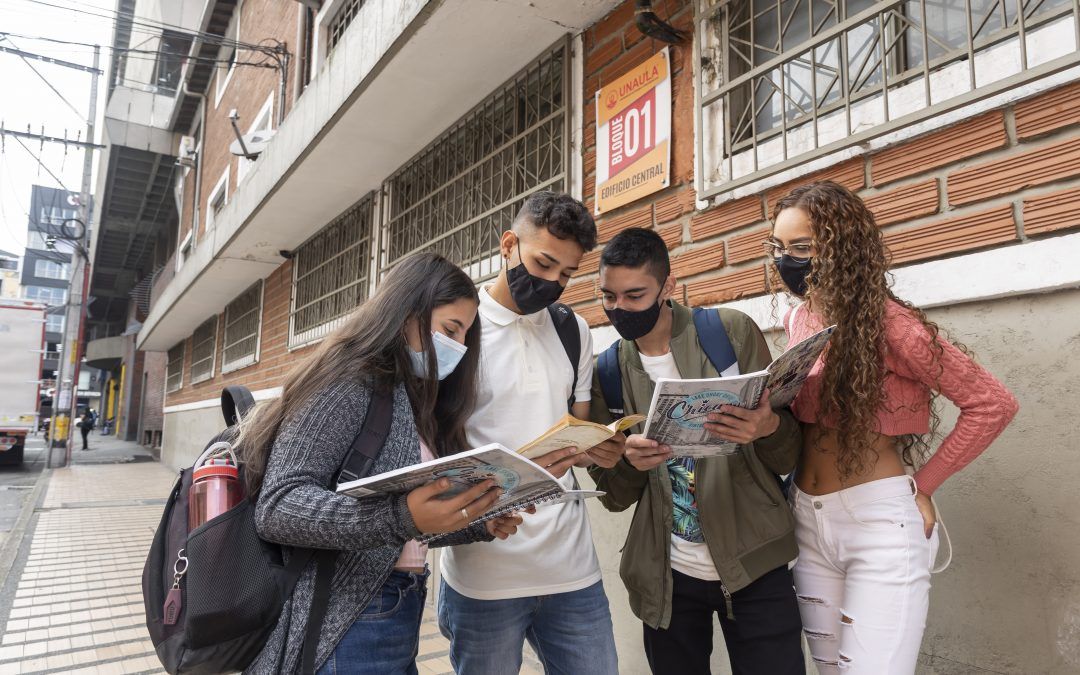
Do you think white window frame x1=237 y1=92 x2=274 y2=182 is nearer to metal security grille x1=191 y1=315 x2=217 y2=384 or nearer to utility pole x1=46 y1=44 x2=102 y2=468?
metal security grille x1=191 y1=315 x2=217 y2=384

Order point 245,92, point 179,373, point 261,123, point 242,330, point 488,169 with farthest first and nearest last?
1. point 179,373
2. point 242,330
3. point 245,92
4. point 261,123
5. point 488,169

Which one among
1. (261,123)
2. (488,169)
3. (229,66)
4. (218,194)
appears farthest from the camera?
(218,194)

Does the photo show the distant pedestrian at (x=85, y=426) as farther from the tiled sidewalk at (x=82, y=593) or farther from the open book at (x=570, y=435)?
the open book at (x=570, y=435)

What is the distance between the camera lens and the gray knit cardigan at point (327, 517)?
48.9 inches

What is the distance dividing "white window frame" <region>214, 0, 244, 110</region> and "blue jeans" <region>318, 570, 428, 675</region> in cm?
1131

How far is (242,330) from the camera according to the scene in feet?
36.1

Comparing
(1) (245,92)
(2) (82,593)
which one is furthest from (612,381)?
(1) (245,92)

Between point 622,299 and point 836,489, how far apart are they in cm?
73

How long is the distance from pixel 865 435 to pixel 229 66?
12.7 m

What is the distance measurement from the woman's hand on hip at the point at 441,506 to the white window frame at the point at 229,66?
11.4 meters

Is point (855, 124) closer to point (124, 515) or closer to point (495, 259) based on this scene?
point (495, 259)

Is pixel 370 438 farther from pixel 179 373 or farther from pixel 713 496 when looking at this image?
pixel 179 373

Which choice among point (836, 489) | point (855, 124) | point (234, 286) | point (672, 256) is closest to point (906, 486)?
point (836, 489)

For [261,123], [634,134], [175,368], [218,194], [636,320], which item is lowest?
[636,320]
